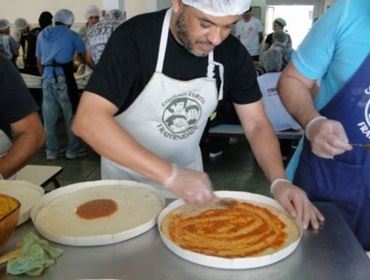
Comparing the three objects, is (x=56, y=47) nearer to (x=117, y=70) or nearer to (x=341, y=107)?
(x=117, y=70)

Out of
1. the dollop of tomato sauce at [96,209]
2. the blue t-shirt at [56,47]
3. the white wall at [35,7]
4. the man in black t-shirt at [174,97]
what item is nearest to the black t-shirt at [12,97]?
the man in black t-shirt at [174,97]

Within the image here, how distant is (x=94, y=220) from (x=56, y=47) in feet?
12.5

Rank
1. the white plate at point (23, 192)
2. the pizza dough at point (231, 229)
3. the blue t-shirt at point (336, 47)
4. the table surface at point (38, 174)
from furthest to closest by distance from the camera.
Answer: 1. the table surface at point (38, 174)
2. the blue t-shirt at point (336, 47)
3. the white plate at point (23, 192)
4. the pizza dough at point (231, 229)

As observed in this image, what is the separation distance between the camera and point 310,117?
1.41 meters

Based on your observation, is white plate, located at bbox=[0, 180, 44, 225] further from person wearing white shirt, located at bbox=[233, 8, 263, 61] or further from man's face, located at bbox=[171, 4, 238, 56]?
person wearing white shirt, located at bbox=[233, 8, 263, 61]

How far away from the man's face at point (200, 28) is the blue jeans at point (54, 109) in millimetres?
3511

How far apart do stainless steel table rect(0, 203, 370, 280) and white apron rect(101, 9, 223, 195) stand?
1.65 feet

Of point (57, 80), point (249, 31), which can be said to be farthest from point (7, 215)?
point (249, 31)

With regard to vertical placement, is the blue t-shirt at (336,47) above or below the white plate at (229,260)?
above

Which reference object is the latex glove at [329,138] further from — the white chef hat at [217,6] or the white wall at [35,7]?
the white wall at [35,7]

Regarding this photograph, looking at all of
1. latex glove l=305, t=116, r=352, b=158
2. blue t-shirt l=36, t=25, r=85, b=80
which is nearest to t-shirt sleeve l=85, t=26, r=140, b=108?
latex glove l=305, t=116, r=352, b=158

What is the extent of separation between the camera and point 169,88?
1.41 meters

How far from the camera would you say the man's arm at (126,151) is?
1153 millimetres

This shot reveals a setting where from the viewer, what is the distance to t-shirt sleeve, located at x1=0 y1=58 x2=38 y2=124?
5.30 ft
